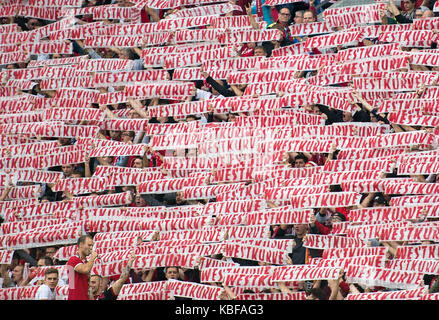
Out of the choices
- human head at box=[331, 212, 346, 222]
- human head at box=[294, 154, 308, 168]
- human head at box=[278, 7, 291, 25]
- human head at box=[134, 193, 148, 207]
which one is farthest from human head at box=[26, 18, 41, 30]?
human head at box=[331, 212, 346, 222]

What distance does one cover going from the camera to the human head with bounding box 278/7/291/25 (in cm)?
1459

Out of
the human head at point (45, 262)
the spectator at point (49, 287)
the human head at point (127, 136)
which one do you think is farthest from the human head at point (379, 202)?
the human head at point (45, 262)

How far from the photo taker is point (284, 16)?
47.9ft

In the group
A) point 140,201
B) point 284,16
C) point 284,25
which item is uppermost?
point 284,16

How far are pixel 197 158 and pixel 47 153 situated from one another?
232cm

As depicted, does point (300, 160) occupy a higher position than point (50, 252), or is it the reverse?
point (300, 160)

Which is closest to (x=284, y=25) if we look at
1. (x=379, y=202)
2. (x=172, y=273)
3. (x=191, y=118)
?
(x=191, y=118)

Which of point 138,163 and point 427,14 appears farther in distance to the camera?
point 138,163

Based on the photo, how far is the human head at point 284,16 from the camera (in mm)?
14586

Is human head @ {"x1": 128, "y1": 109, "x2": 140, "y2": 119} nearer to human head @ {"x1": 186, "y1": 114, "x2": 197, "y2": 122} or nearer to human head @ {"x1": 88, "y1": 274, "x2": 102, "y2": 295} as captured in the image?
human head @ {"x1": 186, "y1": 114, "x2": 197, "y2": 122}

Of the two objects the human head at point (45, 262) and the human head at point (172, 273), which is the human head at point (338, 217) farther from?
the human head at point (45, 262)

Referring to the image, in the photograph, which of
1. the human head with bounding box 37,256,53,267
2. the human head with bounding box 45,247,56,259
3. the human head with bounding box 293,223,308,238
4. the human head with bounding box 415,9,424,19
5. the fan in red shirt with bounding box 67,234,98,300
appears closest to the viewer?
the fan in red shirt with bounding box 67,234,98,300

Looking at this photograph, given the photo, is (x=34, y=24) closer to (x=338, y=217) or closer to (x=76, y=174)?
(x=76, y=174)

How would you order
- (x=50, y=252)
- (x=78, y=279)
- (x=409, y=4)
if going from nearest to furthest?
(x=78, y=279)
(x=50, y=252)
(x=409, y=4)
